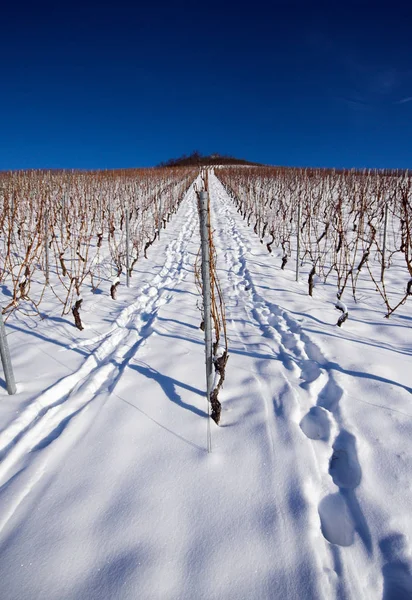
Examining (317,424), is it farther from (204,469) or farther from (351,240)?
(351,240)

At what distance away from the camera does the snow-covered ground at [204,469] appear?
115 cm

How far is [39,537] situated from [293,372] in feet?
5.64

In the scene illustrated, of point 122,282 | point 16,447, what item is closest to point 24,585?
point 16,447

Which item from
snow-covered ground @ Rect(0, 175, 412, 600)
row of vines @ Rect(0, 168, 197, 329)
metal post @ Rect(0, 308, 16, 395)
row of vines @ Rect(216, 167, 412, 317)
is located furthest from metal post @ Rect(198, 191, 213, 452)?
row of vines @ Rect(216, 167, 412, 317)

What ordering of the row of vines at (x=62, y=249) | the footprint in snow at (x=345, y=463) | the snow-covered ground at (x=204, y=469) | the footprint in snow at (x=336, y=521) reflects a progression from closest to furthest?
1. the snow-covered ground at (x=204, y=469)
2. the footprint in snow at (x=336, y=521)
3. the footprint in snow at (x=345, y=463)
4. the row of vines at (x=62, y=249)

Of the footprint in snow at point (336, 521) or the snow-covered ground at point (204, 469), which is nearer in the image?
the snow-covered ground at point (204, 469)

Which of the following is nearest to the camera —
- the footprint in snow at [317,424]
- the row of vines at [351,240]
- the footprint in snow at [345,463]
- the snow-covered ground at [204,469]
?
the snow-covered ground at [204,469]

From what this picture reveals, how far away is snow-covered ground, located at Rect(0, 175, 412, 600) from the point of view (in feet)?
3.77

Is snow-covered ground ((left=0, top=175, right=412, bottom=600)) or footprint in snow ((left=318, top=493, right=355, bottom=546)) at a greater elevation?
snow-covered ground ((left=0, top=175, right=412, bottom=600))

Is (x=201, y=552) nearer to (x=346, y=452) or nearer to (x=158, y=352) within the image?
(x=346, y=452)

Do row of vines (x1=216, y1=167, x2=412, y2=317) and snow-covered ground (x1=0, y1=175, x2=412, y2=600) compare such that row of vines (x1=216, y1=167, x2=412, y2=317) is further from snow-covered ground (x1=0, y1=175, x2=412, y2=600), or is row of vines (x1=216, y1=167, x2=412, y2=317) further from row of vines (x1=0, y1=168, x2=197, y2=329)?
row of vines (x1=0, y1=168, x2=197, y2=329)

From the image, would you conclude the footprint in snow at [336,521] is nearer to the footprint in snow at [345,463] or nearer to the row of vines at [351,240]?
the footprint in snow at [345,463]

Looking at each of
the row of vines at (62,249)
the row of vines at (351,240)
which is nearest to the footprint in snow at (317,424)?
the row of vines at (351,240)

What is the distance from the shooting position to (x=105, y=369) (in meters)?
2.48
